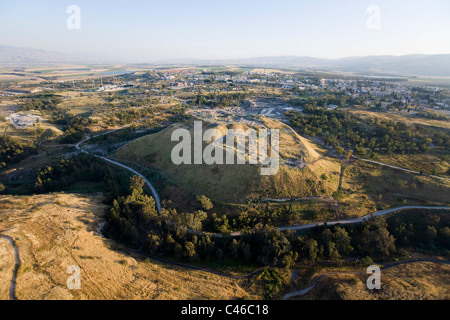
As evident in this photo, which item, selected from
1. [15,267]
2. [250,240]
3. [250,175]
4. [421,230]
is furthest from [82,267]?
[421,230]

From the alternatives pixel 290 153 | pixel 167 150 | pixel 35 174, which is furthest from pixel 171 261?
pixel 35 174

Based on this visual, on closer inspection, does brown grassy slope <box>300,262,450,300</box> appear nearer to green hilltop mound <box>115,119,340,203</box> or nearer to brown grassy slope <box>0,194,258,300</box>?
brown grassy slope <box>0,194,258,300</box>

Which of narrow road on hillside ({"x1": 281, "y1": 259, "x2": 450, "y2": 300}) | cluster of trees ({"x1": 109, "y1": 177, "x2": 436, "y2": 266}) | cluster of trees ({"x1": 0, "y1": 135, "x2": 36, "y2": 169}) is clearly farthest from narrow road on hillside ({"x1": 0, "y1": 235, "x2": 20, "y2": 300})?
cluster of trees ({"x1": 0, "y1": 135, "x2": 36, "y2": 169})

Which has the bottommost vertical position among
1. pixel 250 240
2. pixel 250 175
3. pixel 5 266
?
pixel 250 240

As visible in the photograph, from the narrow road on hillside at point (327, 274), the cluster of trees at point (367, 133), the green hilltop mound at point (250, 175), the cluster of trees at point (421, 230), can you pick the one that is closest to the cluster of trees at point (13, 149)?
the green hilltop mound at point (250, 175)

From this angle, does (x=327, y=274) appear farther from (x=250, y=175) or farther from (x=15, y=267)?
(x=15, y=267)

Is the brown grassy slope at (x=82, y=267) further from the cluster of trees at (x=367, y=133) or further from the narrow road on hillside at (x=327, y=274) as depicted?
the cluster of trees at (x=367, y=133)
